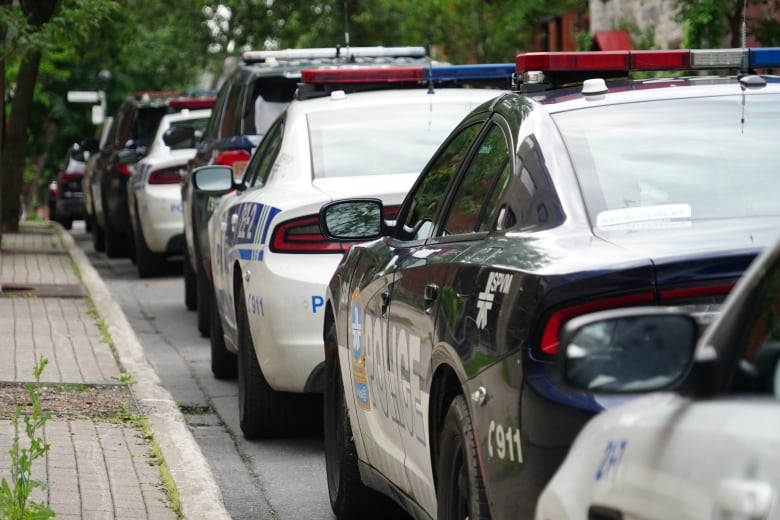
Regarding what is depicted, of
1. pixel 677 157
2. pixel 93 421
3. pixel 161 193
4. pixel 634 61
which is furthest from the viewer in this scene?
pixel 161 193

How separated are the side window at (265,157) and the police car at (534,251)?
2.96 m

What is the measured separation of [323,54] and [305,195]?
190 inches

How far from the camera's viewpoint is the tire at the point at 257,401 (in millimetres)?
8117

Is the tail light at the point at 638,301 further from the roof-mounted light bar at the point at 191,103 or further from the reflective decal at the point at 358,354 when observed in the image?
the roof-mounted light bar at the point at 191,103

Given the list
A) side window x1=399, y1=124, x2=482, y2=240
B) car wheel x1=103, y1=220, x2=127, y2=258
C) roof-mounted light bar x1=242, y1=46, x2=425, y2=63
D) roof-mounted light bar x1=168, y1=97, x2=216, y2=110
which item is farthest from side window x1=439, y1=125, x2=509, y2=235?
car wheel x1=103, y1=220, x2=127, y2=258

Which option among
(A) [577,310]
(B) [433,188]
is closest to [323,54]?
(B) [433,188]

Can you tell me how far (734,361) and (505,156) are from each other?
224 cm

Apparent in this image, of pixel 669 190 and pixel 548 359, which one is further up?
pixel 669 190

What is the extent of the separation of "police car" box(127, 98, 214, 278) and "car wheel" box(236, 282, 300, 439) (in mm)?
8699

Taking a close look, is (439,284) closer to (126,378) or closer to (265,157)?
(265,157)

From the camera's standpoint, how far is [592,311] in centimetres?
372

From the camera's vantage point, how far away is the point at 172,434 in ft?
26.2

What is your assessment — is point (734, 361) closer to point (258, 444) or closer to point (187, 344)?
point (258, 444)

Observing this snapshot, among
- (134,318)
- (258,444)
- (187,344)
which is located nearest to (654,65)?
(258,444)
